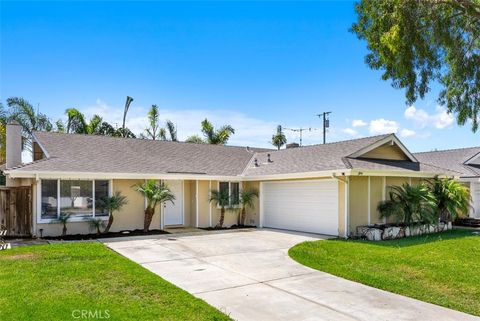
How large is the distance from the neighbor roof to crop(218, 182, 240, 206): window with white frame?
0.57 m

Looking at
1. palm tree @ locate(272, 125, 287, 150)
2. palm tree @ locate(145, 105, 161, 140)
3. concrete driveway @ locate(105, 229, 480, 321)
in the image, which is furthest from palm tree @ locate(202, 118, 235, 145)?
concrete driveway @ locate(105, 229, 480, 321)

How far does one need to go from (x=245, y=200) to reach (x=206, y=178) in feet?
7.56

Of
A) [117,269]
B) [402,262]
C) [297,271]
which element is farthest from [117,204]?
[402,262]

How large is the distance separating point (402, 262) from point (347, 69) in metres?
9.58

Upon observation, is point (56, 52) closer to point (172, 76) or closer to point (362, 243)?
point (172, 76)

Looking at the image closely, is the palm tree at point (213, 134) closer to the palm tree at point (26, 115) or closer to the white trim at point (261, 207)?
the palm tree at point (26, 115)

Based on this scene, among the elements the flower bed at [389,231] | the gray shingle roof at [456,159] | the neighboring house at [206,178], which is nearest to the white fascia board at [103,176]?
the neighboring house at [206,178]

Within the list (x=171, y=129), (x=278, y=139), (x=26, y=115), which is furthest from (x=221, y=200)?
(x=278, y=139)

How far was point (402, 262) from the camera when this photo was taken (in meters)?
9.26

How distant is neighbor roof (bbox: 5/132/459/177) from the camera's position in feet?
46.9

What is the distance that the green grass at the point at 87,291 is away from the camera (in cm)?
548

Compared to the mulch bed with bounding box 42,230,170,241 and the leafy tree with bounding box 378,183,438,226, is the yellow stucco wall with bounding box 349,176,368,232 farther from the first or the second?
the mulch bed with bounding box 42,230,170,241

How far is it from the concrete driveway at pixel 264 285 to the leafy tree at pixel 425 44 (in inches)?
218

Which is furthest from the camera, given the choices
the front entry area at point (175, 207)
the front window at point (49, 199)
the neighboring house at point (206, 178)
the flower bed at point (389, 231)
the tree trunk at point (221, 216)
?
the tree trunk at point (221, 216)
